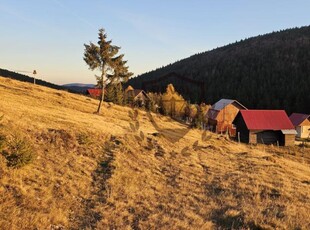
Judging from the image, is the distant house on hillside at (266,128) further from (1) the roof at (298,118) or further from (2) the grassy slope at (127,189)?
(2) the grassy slope at (127,189)

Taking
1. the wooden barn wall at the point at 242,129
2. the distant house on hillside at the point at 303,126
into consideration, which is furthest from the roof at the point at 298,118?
the wooden barn wall at the point at 242,129

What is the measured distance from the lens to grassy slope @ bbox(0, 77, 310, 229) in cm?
1057

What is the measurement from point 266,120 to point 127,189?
51818 millimetres

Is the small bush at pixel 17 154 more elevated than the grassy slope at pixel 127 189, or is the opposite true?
the small bush at pixel 17 154

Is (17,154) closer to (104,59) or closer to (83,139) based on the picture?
(83,139)

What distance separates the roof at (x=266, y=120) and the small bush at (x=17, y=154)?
4975 cm

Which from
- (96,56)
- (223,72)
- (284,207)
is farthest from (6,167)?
(223,72)

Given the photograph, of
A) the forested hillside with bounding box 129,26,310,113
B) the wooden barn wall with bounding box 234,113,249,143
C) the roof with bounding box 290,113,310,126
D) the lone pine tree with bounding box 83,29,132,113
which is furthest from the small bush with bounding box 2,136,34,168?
the forested hillside with bounding box 129,26,310,113

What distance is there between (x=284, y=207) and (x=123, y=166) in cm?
872

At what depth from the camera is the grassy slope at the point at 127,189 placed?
10570 mm

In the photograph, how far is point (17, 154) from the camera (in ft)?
44.8

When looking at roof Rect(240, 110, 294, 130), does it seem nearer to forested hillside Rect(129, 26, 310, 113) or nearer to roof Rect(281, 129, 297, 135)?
roof Rect(281, 129, 297, 135)

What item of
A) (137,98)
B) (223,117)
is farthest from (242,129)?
(137,98)

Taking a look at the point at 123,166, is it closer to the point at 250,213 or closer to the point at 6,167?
the point at 6,167
